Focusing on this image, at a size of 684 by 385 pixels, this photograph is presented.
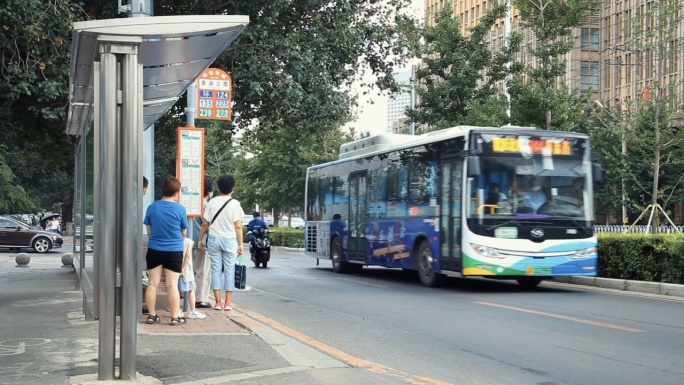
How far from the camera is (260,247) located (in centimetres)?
2744

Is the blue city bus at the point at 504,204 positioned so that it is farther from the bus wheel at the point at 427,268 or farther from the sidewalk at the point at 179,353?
the sidewalk at the point at 179,353

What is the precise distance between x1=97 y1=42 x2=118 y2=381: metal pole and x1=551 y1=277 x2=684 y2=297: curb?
12.2 meters

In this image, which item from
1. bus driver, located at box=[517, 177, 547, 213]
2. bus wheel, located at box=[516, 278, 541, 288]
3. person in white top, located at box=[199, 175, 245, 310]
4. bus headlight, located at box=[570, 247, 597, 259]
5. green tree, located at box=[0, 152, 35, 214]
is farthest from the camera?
green tree, located at box=[0, 152, 35, 214]

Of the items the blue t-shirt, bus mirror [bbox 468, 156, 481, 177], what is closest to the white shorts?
the blue t-shirt

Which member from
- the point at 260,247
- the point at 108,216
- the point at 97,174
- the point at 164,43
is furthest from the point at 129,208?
the point at 260,247

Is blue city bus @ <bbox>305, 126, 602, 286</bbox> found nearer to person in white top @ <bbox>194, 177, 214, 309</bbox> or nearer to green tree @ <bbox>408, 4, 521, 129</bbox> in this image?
person in white top @ <bbox>194, 177, 214, 309</bbox>

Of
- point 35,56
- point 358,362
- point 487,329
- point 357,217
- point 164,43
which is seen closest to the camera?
point 164,43

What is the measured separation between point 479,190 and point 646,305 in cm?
A: 364

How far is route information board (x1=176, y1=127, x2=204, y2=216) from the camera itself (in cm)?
1216

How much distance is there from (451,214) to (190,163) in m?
6.66

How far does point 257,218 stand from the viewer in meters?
28.6

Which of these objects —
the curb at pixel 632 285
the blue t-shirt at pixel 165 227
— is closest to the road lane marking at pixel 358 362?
the blue t-shirt at pixel 165 227

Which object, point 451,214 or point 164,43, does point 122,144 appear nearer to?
point 164,43

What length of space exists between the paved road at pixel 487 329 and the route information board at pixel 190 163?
1.83 meters
